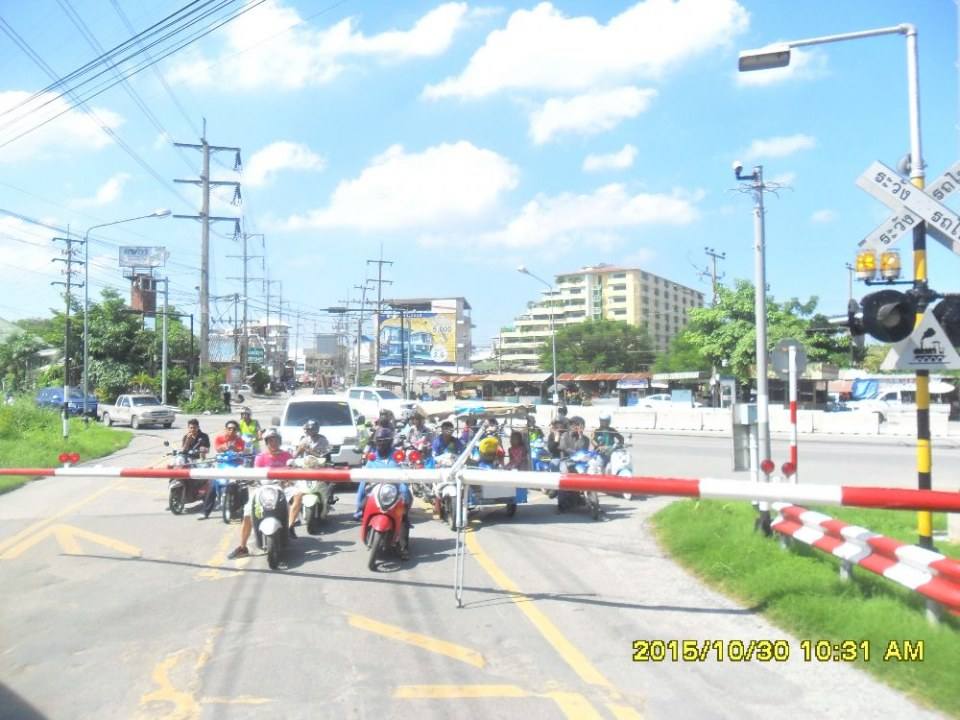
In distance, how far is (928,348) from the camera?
715 centimetres

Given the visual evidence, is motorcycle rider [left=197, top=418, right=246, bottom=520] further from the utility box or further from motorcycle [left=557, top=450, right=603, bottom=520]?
the utility box

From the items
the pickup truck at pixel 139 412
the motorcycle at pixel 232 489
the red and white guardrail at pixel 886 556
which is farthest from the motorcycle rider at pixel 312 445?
the pickup truck at pixel 139 412

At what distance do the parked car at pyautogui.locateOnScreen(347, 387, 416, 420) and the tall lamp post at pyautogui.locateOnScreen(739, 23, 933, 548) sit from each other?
27.0m

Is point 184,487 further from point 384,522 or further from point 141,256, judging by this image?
point 141,256

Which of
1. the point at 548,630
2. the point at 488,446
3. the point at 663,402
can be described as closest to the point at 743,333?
the point at 663,402

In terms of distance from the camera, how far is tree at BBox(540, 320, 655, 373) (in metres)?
96.2

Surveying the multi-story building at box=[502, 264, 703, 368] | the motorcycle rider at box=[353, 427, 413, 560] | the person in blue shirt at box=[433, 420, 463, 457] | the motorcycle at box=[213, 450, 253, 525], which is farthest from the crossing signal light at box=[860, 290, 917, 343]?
the multi-story building at box=[502, 264, 703, 368]

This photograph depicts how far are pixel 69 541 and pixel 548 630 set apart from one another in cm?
716

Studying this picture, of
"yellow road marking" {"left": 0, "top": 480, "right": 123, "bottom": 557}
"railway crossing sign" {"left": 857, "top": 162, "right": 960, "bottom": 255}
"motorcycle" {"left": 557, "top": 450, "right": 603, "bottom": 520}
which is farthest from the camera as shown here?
"motorcycle" {"left": 557, "top": 450, "right": 603, "bottom": 520}

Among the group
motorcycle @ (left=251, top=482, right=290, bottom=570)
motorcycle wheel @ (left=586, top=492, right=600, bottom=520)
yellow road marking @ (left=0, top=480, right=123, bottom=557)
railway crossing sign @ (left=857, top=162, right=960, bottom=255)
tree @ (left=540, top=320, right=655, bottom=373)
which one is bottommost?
yellow road marking @ (left=0, top=480, right=123, bottom=557)

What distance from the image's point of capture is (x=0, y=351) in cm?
7119

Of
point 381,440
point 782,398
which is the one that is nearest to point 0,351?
point 782,398

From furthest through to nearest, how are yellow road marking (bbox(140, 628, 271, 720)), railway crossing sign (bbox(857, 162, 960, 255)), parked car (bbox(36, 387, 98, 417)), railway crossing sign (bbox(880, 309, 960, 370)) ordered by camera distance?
parked car (bbox(36, 387, 98, 417)) < railway crossing sign (bbox(880, 309, 960, 370)) < railway crossing sign (bbox(857, 162, 960, 255)) < yellow road marking (bbox(140, 628, 271, 720))

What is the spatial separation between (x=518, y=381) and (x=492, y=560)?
71.5 metres
